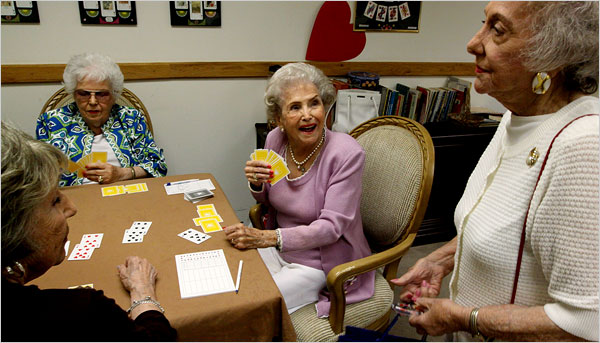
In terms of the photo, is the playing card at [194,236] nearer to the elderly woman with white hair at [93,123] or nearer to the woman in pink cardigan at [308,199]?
the woman in pink cardigan at [308,199]

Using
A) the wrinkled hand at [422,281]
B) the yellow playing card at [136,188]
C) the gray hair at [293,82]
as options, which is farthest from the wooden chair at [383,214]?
the yellow playing card at [136,188]

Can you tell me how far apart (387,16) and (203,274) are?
8.80 feet

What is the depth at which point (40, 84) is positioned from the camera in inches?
106

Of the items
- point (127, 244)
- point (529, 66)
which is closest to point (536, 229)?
point (529, 66)

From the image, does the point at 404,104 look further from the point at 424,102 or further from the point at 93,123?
the point at 93,123

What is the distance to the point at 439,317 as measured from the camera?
3.67ft

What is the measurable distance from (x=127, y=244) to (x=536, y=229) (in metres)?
1.34

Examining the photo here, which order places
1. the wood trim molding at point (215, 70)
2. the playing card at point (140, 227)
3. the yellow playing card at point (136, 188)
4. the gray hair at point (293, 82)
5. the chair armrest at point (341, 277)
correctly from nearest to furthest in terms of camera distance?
the chair armrest at point (341, 277) < the playing card at point (140, 227) < the gray hair at point (293, 82) < the yellow playing card at point (136, 188) < the wood trim molding at point (215, 70)

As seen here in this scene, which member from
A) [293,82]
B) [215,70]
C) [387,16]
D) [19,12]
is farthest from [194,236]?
[387,16]

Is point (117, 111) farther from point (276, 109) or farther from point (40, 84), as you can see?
point (276, 109)

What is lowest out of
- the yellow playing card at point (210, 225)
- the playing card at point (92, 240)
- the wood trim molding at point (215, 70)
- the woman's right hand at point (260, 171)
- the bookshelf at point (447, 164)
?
the bookshelf at point (447, 164)

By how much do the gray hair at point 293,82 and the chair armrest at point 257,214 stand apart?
1.62 ft

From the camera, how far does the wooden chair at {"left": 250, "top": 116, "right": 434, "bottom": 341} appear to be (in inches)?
60.3

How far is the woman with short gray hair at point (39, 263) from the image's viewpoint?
0.85 meters
